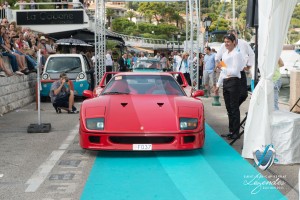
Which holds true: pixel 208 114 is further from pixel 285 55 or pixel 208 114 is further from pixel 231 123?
pixel 285 55

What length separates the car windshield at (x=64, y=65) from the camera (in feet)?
59.8

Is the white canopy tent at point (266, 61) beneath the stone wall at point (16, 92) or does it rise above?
above

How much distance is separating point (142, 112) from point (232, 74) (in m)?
2.20

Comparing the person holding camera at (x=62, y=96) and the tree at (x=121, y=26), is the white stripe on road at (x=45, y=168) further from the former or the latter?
the tree at (x=121, y=26)

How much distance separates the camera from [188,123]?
751 cm

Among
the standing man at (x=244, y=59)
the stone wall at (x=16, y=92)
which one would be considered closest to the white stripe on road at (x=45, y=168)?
the standing man at (x=244, y=59)

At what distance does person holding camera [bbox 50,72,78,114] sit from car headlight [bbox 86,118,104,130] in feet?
20.8

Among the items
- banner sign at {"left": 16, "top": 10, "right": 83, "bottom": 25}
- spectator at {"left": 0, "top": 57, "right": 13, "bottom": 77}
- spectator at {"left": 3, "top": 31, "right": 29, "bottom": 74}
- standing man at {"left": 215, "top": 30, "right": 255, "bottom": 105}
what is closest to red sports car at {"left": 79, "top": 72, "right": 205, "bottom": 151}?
standing man at {"left": 215, "top": 30, "right": 255, "bottom": 105}

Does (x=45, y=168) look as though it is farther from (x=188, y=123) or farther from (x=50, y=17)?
(x=50, y=17)

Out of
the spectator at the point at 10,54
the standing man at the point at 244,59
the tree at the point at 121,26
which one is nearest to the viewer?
the standing man at the point at 244,59

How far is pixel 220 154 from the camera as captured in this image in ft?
25.8

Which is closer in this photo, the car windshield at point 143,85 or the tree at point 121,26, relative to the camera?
the car windshield at point 143,85

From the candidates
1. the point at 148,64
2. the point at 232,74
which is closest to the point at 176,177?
the point at 232,74

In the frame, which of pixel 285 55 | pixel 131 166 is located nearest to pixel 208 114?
pixel 131 166
